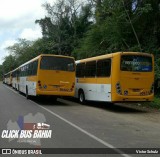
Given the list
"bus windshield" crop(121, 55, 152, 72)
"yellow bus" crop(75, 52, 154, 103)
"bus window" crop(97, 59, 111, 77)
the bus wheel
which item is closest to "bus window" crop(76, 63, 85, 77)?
the bus wheel

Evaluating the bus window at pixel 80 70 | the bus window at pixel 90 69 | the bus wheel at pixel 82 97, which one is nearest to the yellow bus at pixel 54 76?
the bus window at pixel 90 69

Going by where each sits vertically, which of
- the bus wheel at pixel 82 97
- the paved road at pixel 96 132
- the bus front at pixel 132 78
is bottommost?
the paved road at pixel 96 132

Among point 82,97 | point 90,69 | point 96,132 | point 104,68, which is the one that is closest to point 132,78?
point 104,68

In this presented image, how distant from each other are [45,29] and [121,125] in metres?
57.7

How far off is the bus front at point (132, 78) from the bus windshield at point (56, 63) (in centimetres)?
480

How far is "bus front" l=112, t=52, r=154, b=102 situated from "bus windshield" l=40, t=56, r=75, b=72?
4803 mm

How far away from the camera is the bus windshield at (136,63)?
60.6 ft

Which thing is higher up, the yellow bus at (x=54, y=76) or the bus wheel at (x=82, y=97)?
the yellow bus at (x=54, y=76)

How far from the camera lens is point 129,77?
18469 mm

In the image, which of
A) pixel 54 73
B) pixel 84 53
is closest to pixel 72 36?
pixel 84 53

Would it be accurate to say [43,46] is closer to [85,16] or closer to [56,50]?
[56,50]

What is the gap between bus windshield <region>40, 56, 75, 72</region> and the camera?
22219mm

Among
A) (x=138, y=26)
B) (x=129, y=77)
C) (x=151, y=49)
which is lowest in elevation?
(x=129, y=77)

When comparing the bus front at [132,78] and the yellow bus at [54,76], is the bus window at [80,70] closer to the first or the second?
the yellow bus at [54,76]
